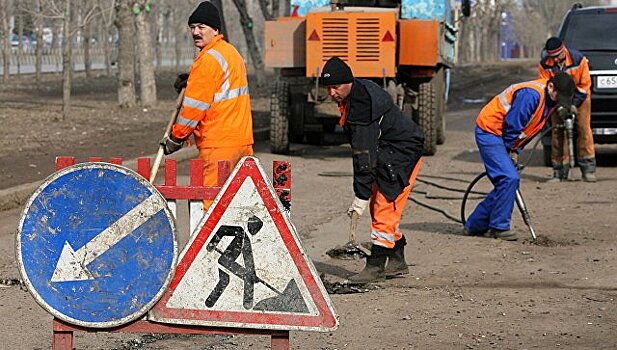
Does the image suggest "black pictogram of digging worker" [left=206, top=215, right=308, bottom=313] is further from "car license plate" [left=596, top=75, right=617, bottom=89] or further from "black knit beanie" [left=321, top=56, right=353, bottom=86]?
"car license plate" [left=596, top=75, right=617, bottom=89]

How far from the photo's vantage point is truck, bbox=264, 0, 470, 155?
16.3 meters

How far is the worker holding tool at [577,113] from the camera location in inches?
541

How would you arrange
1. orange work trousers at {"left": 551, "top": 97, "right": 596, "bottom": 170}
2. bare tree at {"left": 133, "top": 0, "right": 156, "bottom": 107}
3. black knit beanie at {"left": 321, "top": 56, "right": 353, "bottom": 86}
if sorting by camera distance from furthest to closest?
bare tree at {"left": 133, "top": 0, "right": 156, "bottom": 107}, orange work trousers at {"left": 551, "top": 97, "right": 596, "bottom": 170}, black knit beanie at {"left": 321, "top": 56, "right": 353, "bottom": 86}

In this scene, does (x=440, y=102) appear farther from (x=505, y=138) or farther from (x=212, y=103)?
(x=212, y=103)

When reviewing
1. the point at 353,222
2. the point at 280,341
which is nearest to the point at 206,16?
the point at 353,222

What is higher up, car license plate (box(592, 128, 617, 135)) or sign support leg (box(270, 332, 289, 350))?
sign support leg (box(270, 332, 289, 350))

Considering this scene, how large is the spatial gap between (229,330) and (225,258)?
0.32 m

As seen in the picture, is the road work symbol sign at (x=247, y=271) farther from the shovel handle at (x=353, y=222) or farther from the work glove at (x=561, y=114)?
the work glove at (x=561, y=114)

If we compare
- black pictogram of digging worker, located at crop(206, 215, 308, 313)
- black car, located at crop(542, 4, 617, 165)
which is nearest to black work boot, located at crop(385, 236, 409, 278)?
black pictogram of digging worker, located at crop(206, 215, 308, 313)

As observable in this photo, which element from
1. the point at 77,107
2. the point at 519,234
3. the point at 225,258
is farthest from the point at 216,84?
the point at 77,107

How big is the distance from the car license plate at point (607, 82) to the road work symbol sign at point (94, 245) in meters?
10.8

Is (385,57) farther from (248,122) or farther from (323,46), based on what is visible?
(248,122)

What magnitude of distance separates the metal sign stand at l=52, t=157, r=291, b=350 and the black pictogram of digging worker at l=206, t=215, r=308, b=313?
0.13 m

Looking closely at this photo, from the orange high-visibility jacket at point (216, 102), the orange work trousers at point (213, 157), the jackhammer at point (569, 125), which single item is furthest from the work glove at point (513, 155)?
the orange work trousers at point (213, 157)
